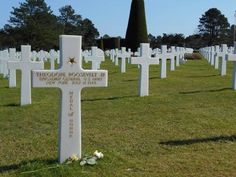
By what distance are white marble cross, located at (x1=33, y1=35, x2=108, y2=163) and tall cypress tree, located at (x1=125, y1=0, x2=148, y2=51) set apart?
4488cm

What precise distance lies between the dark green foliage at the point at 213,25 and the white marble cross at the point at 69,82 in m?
84.7

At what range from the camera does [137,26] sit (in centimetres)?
5066

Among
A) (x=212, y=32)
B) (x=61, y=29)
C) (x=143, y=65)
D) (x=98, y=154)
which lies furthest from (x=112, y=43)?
(x=98, y=154)

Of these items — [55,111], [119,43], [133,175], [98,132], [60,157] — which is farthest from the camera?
[119,43]

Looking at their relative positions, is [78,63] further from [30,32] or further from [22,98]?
[30,32]

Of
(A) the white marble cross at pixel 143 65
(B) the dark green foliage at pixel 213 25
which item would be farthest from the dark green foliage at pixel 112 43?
(A) the white marble cross at pixel 143 65

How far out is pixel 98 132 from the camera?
730 centimetres

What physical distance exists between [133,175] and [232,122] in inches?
131

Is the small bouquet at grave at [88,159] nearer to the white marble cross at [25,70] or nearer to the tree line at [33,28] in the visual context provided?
the white marble cross at [25,70]

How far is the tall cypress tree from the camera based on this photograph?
50.0 meters

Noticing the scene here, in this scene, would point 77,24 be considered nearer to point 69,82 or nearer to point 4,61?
point 4,61

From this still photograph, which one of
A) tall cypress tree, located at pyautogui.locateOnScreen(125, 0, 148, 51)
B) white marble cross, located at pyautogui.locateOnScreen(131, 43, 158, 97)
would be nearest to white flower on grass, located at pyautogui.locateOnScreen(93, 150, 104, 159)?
A: white marble cross, located at pyautogui.locateOnScreen(131, 43, 158, 97)

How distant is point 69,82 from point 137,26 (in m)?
45.8

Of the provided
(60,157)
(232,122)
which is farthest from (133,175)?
(232,122)
